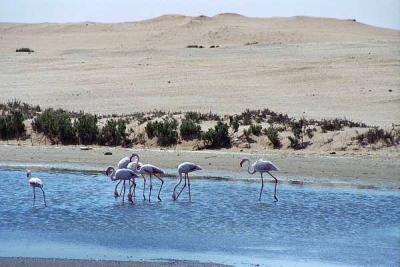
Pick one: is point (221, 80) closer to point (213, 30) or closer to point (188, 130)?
point (188, 130)

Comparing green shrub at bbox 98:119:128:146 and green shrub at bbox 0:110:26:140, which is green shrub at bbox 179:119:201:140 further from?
green shrub at bbox 0:110:26:140

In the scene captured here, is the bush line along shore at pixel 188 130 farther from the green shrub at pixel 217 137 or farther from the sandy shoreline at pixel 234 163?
the sandy shoreline at pixel 234 163

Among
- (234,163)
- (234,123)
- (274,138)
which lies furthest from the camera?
(234,123)

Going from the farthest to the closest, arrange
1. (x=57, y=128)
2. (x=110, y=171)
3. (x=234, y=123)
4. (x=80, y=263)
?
(x=57, y=128) → (x=234, y=123) → (x=110, y=171) → (x=80, y=263)

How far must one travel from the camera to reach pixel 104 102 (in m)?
28.0

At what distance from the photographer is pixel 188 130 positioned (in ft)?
68.4

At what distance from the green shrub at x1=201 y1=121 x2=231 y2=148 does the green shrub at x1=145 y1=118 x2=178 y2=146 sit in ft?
2.64

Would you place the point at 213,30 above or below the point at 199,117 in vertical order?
above

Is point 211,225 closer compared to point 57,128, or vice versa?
point 211,225

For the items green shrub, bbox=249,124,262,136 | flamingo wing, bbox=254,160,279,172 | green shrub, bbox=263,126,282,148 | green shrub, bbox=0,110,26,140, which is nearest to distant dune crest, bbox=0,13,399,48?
green shrub, bbox=0,110,26,140

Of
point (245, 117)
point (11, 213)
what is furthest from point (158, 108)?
point (11, 213)

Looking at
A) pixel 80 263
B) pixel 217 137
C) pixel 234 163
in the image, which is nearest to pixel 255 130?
pixel 217 137

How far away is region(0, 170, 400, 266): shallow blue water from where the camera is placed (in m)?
10.6

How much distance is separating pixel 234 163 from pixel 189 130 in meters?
2.47
